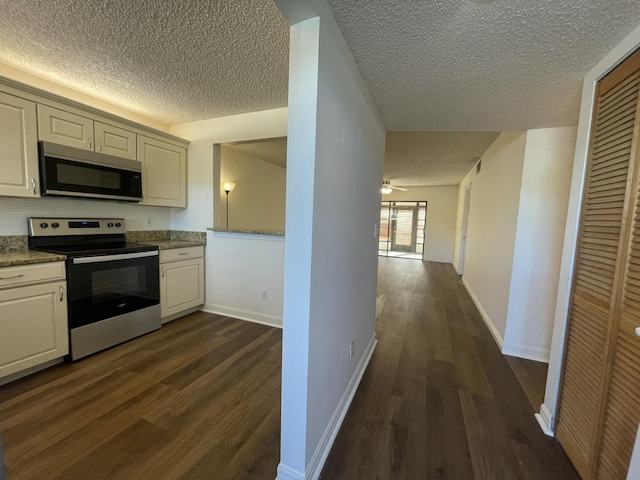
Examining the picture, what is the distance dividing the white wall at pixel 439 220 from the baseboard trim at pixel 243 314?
6.20 meters

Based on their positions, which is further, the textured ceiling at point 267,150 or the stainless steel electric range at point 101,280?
the textured ceiling at point 267,150

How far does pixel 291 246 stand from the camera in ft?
3.70

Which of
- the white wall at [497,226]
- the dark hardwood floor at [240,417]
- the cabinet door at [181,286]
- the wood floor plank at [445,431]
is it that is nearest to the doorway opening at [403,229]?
the white wall at [497,226]

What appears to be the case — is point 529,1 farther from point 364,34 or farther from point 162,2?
point 162,2

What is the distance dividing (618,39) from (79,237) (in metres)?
3.90

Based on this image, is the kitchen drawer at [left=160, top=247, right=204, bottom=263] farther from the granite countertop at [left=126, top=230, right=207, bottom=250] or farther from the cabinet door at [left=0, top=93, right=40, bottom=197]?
the cabinet door at [left=0, top=93, right=40, bottom=197]

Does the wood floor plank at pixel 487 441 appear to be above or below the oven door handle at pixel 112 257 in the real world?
below

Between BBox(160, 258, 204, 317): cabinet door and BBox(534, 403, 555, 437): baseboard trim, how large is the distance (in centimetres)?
321

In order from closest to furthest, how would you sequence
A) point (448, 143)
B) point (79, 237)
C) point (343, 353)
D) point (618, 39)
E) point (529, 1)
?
point (529, 1) < point (618, 39) < point (343, 353) < point (79, 237) < point (448, 143)

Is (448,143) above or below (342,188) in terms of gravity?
above

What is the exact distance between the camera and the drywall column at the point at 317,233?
1.06 metres

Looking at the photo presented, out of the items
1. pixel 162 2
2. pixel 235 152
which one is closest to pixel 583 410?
pixel 162 2

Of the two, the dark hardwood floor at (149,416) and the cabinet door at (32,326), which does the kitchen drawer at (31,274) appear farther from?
the dark hardwood floor at (149,416)

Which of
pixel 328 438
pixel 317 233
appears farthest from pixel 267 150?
pixel 328 438
